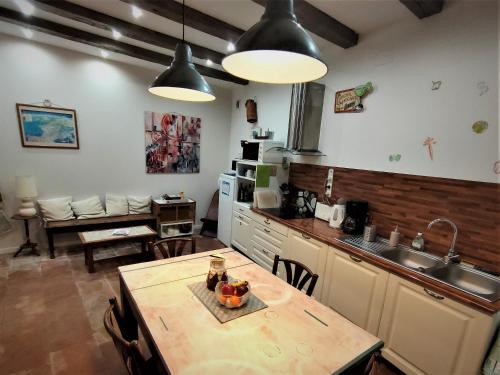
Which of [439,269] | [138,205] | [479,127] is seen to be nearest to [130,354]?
[439,269]

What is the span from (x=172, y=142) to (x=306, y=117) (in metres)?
2.35

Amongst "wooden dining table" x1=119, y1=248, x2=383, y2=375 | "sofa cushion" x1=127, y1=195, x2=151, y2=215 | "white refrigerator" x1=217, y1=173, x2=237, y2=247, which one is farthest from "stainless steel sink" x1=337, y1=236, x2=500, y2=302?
"sofa cushion" x1=127, y1=195, x2=151, y2=215

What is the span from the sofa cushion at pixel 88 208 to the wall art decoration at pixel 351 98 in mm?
3498

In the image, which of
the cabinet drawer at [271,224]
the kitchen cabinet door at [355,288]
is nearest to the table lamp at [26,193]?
the cabinet drawer at [271,224]

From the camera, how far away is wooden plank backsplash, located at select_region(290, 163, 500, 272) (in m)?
1.73

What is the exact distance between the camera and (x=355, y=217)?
96.0 inches

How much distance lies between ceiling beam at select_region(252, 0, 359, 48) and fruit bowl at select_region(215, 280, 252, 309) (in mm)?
2034

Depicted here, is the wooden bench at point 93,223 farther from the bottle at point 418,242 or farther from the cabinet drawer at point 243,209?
the bottle at point 418,242

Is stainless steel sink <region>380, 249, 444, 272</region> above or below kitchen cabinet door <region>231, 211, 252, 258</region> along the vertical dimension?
above

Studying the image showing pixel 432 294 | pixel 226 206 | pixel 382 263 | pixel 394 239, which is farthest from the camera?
pixel 226 206

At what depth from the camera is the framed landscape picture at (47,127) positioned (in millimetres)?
3125

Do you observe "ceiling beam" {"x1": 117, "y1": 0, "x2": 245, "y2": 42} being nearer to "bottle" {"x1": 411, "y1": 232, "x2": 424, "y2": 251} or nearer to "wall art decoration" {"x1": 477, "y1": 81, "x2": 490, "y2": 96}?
"wall art decoration" {"x1": 477, "y1": 81, "x2": 490, "y2": 96}

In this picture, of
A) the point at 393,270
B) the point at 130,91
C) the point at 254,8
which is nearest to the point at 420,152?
the point at 393,270

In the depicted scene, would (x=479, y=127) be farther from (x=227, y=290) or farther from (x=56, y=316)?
(x=56, y=316)
